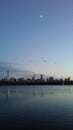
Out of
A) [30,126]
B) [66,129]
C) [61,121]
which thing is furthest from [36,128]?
[61,121]

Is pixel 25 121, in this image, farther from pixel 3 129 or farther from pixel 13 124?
pixel 3 129

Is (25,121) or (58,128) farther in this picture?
(25,121)

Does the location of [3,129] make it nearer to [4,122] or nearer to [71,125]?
[4,122]

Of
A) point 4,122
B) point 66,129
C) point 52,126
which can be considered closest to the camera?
point 66,129

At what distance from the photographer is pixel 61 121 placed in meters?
31.3

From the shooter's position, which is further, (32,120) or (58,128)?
(32,120)

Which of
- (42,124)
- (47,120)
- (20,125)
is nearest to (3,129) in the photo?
(20,125)

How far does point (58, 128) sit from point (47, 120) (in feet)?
17.9

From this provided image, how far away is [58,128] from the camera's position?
87.6 feet

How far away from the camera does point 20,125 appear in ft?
94.3

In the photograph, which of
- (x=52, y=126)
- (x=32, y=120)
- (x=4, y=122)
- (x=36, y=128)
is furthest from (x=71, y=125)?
(x=4, y=122)

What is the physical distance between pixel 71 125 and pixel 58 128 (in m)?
2.39

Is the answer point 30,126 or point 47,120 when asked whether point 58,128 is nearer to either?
point 30,126

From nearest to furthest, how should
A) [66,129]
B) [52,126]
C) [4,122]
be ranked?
[66,129] < [52,126] < [4,122]
